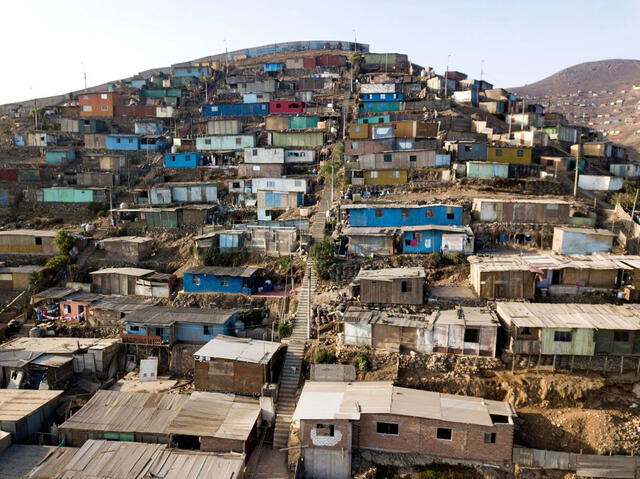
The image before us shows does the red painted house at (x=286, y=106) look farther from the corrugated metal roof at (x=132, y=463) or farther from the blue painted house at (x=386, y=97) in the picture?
the corrugated metal roof at (x=132, y=463)

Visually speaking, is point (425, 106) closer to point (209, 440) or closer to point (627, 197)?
point (627, 197)

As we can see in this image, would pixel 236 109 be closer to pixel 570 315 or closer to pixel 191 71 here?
pixel 191 71

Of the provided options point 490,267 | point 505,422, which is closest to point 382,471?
point 505,422

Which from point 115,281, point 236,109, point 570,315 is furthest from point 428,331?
point 236,109

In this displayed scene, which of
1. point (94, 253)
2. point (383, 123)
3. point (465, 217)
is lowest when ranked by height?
point (94, 253)

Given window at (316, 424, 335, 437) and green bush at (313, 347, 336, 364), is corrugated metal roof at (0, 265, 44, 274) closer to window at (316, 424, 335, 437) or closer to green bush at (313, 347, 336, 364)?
green bush at (313, 347, 336, 364)

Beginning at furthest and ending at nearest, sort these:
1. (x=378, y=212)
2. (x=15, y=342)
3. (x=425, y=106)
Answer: (x=425, y=106)
(x=378, y=212)
(x=15, y=342)

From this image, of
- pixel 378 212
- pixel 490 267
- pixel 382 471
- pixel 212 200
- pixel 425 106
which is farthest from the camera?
pixel 425 106
